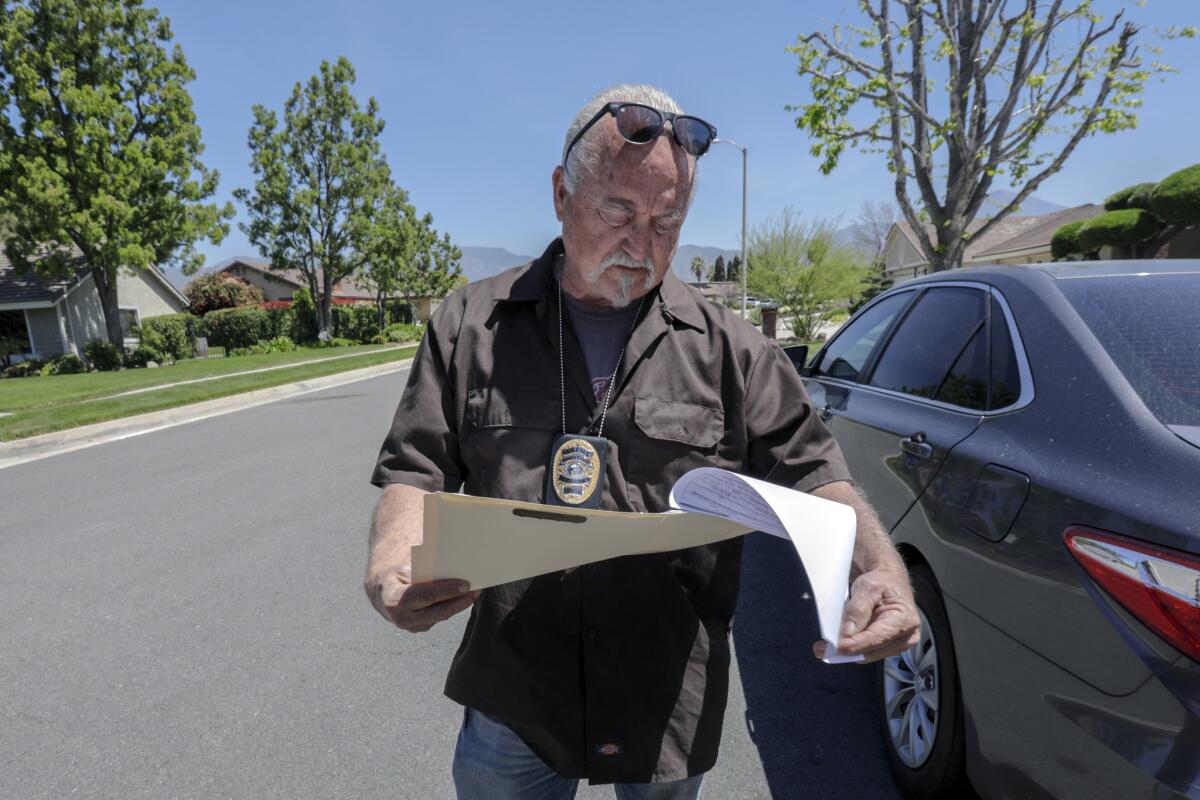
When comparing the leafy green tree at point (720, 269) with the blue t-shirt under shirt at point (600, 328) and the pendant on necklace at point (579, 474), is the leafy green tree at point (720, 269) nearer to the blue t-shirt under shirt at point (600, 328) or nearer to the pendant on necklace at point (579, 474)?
the blue t-shirt under shirt at point (600, 328)

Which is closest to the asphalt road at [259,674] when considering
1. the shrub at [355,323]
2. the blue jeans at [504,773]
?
the blue jeans at [504,773]

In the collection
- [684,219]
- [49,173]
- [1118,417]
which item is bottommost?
[1118,417]

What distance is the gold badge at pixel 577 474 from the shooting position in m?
1.28

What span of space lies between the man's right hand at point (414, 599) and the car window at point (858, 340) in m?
2.77

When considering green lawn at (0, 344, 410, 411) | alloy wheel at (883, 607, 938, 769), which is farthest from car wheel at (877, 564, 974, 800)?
green lawn at (0, 344, 410, 411)

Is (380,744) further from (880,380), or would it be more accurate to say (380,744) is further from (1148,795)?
(880,380)

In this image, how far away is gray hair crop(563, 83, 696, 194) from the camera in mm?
1318

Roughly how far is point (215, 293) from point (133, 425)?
3471cm

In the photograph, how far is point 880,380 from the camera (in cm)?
304

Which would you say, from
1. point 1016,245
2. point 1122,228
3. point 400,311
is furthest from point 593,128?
point 400,311

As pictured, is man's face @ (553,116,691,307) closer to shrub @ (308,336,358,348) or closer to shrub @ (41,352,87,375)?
shrub @ (41,352,87,375)

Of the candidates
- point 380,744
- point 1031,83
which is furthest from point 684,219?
point 1031,83

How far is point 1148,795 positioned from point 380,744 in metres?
2.27

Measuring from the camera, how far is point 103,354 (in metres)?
22.0
